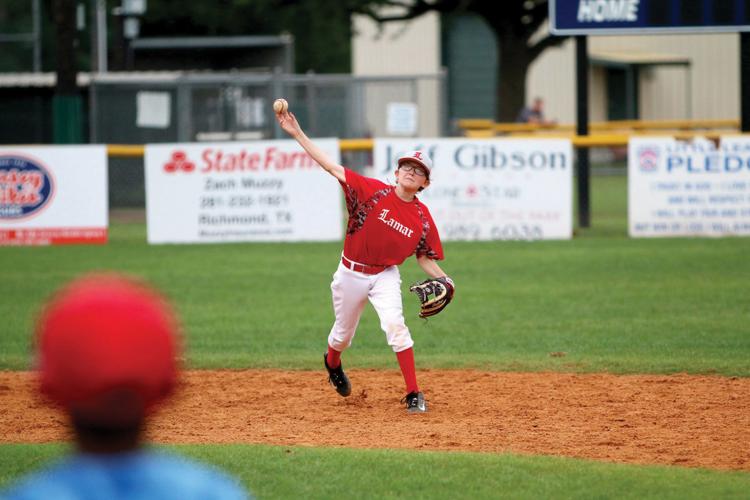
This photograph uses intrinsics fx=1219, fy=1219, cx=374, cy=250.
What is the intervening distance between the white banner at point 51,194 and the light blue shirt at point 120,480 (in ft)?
54.2

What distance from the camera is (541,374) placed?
948cm

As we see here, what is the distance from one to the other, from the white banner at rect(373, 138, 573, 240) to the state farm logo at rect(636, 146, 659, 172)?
1.05m

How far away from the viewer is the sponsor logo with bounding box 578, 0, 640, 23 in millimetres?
18281

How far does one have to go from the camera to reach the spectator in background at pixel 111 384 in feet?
6.04

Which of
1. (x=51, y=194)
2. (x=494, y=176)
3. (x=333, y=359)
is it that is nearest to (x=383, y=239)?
(x=333, y=359)

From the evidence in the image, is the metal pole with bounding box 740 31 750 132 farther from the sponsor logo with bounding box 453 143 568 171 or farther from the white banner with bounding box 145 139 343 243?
the white banner with bounding box 145 139 343 243

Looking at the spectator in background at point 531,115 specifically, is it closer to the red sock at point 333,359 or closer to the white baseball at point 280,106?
the red sock at point 333,359

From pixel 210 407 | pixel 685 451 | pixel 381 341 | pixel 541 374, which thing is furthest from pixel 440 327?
pixel 685 451

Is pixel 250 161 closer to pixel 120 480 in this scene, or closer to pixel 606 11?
pixel 606 11

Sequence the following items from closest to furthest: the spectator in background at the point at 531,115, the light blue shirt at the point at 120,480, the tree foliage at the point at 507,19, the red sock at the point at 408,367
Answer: the light blue shirt at the point at 120,480 → the red sock at the point at 408,367 → the tree foliage at the point at 507,19 → the spectator in background at the point at 531,115

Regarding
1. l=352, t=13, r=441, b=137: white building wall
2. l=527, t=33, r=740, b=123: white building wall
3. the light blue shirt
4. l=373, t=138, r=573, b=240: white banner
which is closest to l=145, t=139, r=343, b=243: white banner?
l=373, t=138, r=573, b=240: white banner

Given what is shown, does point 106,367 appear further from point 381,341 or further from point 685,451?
→ point 381,341

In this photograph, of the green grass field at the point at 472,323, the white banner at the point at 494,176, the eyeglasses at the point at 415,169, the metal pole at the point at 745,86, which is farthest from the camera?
the metal pole at the point at 745,86

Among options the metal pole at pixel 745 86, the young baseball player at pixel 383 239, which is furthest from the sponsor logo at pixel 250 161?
the young baseball player at pixel 383 239
